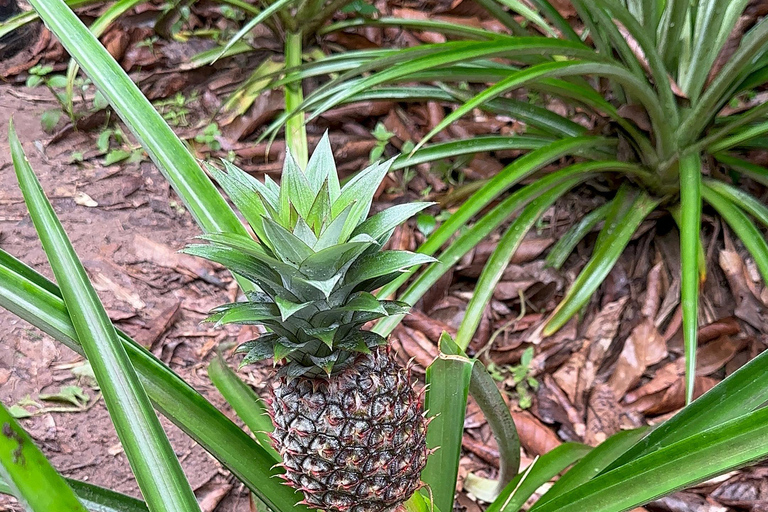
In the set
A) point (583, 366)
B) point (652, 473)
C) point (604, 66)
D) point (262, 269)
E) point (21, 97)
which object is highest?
point (21, 97)

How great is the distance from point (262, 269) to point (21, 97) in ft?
7.24

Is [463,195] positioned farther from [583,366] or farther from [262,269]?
[262,269]

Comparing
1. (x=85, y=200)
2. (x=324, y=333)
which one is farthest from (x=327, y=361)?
(x=85, y=200)

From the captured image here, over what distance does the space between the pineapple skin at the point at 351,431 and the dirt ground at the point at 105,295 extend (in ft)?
2.31

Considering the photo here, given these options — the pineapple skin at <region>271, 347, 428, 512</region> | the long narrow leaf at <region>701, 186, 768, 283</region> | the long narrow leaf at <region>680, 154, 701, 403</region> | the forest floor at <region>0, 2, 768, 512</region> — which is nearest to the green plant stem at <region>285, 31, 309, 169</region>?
the forest floor at <region>0, 2, 768, 512</region>

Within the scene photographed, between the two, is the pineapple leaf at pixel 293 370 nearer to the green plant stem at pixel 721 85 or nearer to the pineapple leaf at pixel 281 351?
the pineapple leaf at pixel 281 351

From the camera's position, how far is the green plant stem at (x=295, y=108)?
66.8 inches

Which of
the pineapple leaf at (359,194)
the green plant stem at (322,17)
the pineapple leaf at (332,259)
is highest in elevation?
the green plant stem at (322,17)

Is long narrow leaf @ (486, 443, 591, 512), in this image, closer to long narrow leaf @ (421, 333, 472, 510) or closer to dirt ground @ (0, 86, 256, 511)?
long narrow leaf @ (421, 333, 472, 510)

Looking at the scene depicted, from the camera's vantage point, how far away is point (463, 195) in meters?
1.91

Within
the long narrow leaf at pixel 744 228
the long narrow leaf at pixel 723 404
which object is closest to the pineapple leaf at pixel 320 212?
the long narrow leaf at pixel 723 404

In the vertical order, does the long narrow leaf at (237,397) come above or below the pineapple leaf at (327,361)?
above

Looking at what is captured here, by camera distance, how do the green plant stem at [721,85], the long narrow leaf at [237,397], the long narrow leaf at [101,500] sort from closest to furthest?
the long narrow leaf at [101,500] < the long narrow leaf at [237,397] < the green plant stem at [721,85]

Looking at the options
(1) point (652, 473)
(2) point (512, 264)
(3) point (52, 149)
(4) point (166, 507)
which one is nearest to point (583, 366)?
(2) point (512, 264)
